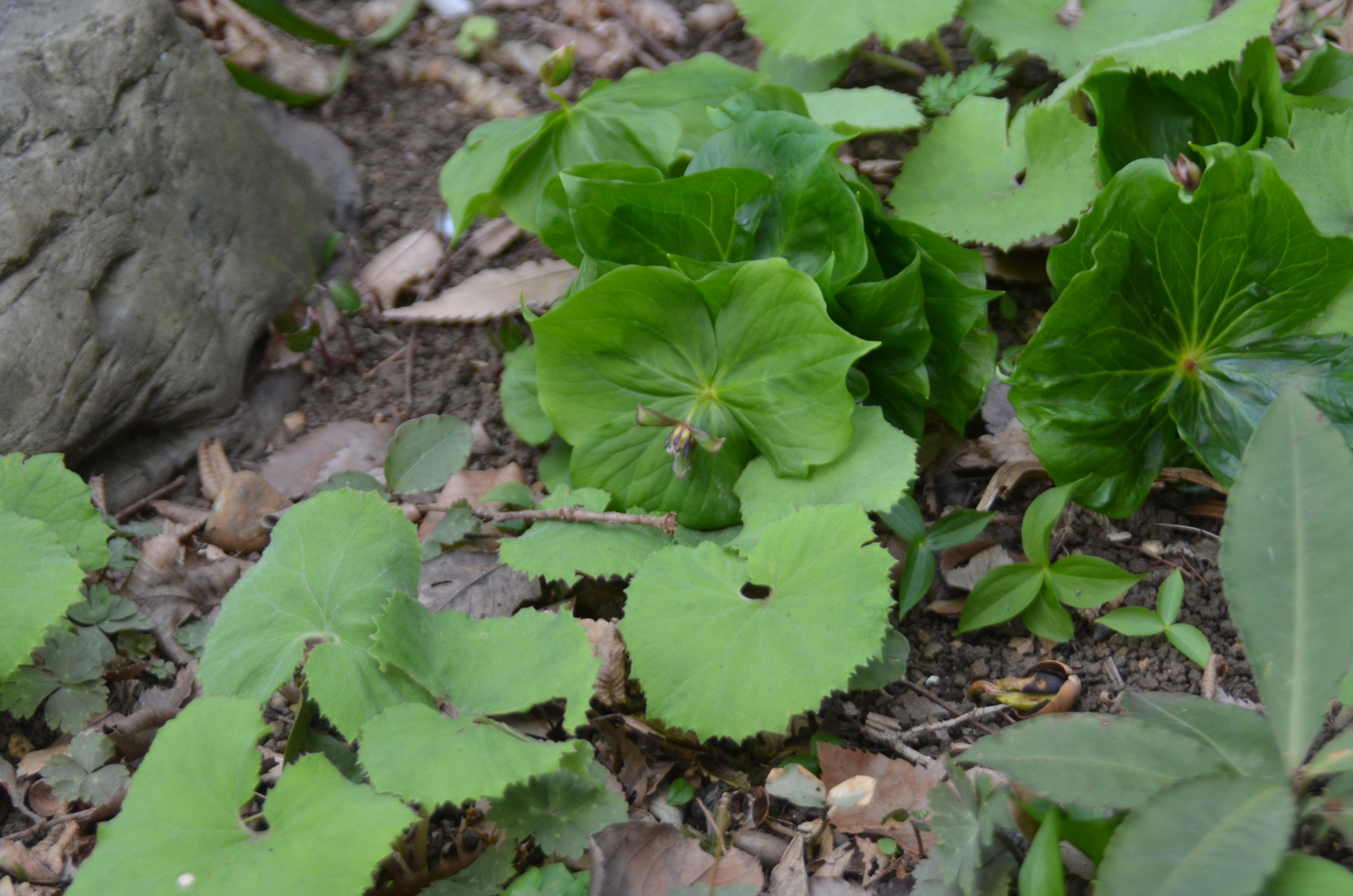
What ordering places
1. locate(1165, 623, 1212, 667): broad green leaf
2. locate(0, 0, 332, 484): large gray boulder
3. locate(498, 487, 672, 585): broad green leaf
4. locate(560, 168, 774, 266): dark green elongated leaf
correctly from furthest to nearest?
A: locate(0, 0, 332, 484): large gray boulder < locate(560, 168, 774, 266): dark green elongated leaf < locate(498, 487, 672, 585): broad green leaf < locate(1165, 623, 1212, 667): broad green leaf

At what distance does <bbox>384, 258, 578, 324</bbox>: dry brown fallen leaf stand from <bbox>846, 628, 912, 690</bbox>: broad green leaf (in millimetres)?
1234

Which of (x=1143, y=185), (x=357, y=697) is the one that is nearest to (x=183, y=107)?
(x=357, y=697)

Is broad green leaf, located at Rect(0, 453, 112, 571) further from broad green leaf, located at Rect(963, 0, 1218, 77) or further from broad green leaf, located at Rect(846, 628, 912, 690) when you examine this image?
broad green leaf, located at Rect(963, 0, 1218, 77)

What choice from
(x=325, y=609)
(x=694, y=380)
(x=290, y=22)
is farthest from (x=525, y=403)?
(x=290, y=22)

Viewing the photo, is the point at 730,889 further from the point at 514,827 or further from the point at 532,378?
the point at 532,378

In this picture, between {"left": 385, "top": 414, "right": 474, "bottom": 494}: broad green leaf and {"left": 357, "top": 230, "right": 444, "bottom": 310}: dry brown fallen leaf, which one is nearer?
{"left": 385, "top": 414, "right": 474, "bottom": 494}: broad green leaf

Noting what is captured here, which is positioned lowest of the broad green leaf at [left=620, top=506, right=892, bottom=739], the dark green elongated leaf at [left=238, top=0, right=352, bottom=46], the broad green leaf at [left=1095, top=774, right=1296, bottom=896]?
the broad green leaf at [left=620, top=506, right=892, bottom=739]

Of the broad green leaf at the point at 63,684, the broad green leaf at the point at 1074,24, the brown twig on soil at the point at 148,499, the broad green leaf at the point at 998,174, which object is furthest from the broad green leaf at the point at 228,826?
the broad green leaf at the point at 1074,24

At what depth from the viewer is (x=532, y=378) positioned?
6.50 ft

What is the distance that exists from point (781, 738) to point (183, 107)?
1968 millimetres

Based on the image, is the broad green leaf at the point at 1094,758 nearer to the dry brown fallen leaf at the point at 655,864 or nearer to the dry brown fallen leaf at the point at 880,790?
the dry brown fallen leaf at the point at 880,790

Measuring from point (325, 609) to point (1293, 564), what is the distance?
4.20ft

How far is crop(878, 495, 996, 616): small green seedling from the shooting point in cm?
158

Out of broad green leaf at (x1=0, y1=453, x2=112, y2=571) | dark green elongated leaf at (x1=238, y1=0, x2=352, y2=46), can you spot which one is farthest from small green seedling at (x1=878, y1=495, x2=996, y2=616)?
dark green elongated leaf at (x1=238, y1=0, x2=352, y2=46)
